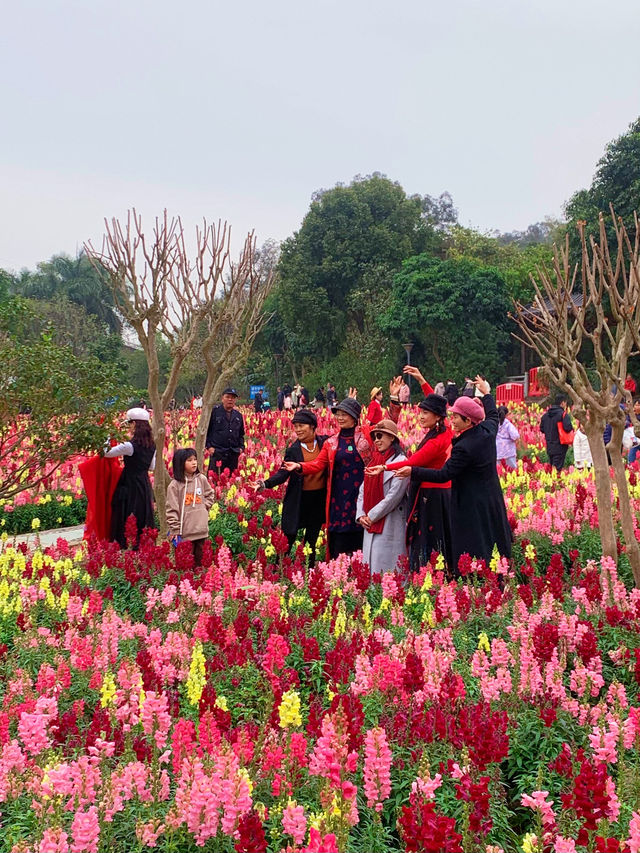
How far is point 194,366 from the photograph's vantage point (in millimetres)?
37938

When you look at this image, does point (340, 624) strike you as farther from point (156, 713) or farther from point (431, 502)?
point (431, 502)

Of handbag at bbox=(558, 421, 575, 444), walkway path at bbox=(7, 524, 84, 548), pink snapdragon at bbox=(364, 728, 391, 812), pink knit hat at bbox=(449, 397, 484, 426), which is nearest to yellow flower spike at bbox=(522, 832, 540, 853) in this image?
pink snapdragon at bbox=(364, 728, 391, 812)

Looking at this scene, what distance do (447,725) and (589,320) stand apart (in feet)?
83.8

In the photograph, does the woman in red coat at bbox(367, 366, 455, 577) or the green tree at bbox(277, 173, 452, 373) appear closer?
the woman in red coat at bbox(367, 366, 455, 577)

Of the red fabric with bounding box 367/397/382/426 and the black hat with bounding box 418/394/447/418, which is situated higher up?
the red fabric with bounding box 367/397/382/426

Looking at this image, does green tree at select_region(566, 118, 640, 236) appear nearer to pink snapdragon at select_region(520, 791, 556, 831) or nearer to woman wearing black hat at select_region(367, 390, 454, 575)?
woman wearing black hat at select_region(367, 390, 454, 575)

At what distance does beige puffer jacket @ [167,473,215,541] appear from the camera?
7098 millimetres

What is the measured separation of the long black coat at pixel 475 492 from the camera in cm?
632

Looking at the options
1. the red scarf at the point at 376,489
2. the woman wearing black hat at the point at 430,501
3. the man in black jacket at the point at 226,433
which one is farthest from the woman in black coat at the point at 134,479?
the man in black jacket at the point at 226,433

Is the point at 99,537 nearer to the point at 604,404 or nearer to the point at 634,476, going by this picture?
the point at 604,404

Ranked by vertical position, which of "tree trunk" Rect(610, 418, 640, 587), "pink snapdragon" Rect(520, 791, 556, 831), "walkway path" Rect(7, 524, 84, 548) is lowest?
"pink snapdragon" Rect(520, 791, 556, 831)

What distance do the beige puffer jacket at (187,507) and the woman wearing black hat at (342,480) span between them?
2.51 ft

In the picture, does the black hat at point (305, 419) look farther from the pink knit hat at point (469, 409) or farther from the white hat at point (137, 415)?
the pink knit hat at point (469, 409)

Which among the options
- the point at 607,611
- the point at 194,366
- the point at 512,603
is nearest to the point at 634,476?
the point at 512,603
